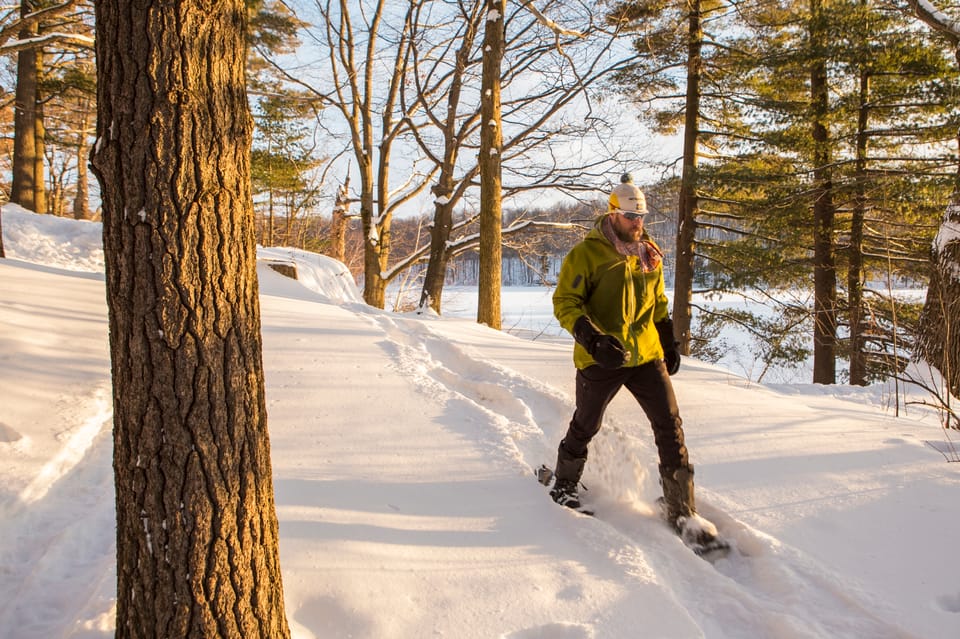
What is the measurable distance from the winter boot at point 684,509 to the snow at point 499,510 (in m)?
0.10

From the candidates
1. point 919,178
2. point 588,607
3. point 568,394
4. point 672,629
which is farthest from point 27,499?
point 919,178

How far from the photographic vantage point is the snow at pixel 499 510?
224 cm

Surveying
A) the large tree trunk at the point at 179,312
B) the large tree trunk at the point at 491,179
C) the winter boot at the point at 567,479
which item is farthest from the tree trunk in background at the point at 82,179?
the winter boot at the point at 567,479

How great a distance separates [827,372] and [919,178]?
13.5 feet

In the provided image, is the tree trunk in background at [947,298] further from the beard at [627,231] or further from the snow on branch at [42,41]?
the snow on branch at [42,41]

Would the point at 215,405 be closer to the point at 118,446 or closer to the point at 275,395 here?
the point at 118,446

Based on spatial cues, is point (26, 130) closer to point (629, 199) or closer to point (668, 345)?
point (629, 199)

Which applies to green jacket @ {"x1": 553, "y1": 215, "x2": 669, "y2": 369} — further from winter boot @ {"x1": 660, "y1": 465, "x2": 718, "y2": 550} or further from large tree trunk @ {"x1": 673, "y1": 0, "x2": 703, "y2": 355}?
large tree trunk @ {"x1": 673, "y1": 0, "x2": 703, "y2": 355}

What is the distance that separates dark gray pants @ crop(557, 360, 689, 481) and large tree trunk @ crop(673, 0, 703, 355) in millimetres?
9459

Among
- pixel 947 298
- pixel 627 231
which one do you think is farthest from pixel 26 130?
pixel 947 298

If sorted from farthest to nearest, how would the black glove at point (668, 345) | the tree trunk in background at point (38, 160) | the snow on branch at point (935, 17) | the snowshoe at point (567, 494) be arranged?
the tree trunk in background at point (38, 160)
the snow on branch at point (935, 17)
the black glove at point (668, 345)
the snowshoe at point (567, 494)

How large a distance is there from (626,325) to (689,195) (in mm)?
10598

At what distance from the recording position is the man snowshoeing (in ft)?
9.53

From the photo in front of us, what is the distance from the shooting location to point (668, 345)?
3.26 meters
